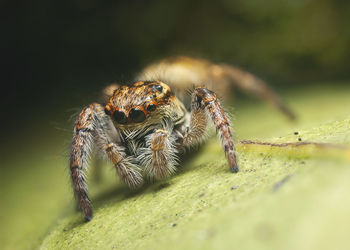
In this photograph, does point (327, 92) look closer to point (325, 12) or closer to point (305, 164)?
point (325, 12)

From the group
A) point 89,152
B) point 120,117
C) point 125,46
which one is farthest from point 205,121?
point 125,46

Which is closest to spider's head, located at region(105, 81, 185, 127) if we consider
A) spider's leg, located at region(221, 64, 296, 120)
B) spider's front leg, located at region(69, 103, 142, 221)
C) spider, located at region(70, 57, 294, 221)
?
spider, located at region(70, 57, 294, 221)

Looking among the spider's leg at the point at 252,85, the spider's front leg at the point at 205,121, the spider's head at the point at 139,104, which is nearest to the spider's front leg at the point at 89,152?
the spider's head at the point at 139,104

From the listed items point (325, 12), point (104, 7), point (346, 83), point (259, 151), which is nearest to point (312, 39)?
point (325, 12)

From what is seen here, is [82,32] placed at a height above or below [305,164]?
above

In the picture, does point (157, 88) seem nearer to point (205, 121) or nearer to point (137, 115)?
point (137, 115)

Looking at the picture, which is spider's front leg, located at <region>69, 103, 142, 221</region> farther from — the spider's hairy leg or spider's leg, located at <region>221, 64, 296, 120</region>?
spider's leg, located at <region>221, 64, 296, 120</region>
